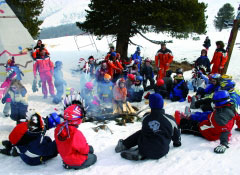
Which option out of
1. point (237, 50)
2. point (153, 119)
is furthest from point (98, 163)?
point (237, 50)

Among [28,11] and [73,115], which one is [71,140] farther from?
[28,11]

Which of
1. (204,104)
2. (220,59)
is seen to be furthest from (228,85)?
(220,59)

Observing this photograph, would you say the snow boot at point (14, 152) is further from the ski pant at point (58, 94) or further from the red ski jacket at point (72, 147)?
the ski pant at point (58, 94)

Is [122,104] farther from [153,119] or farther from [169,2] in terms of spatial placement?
[169,2]

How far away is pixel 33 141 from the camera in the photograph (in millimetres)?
3711

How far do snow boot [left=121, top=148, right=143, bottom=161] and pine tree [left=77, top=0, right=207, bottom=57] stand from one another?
7070 mm

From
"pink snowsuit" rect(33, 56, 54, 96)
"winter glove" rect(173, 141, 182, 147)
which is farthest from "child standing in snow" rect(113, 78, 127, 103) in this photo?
"pink snowsuit" rect(33, 56, 54, 96)

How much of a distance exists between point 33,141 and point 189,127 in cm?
297

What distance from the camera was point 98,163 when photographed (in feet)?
12.2

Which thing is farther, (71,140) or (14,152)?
(14,152)

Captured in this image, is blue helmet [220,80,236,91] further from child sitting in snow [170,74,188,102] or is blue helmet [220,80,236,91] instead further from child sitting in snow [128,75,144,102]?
child sitting in snow [128,75,144,102]

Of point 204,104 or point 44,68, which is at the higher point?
point 44,68

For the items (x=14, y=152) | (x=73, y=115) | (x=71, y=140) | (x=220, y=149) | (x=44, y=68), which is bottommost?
(x=14, y=152)

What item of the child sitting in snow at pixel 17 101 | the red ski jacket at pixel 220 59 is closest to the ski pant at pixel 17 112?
the child sitting in snow at pixel 17 101
